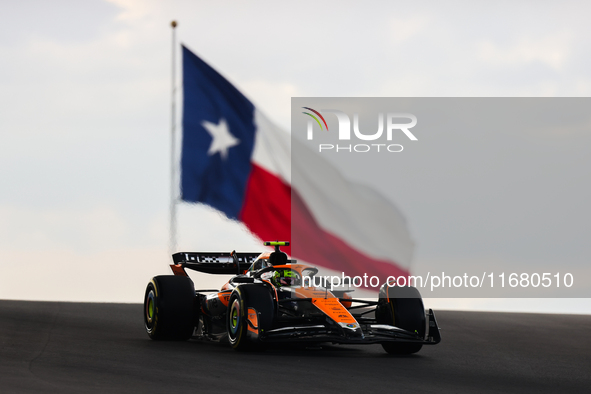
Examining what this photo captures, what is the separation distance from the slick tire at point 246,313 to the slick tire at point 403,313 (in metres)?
1.99

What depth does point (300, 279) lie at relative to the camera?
43.1 feet

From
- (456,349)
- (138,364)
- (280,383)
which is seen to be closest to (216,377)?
(280,383)

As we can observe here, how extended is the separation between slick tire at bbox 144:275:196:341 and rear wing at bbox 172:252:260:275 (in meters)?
1.17

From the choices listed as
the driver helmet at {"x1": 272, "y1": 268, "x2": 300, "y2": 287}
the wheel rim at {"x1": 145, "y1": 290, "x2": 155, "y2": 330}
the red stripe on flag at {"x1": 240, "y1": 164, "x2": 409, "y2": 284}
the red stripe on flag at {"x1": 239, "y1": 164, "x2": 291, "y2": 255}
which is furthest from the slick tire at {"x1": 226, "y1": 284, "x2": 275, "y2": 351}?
the red stripe on flag at {"x1": 239, "y1": 164, "x2": 291, "y2": 255}

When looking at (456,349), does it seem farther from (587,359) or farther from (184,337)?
(184,337)

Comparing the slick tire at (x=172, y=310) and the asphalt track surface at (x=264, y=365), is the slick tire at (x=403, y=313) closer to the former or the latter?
the asphalt track surface at (x=264, y=365)

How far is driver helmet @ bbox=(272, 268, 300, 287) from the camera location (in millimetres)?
13125

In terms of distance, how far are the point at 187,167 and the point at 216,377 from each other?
626 centimetres

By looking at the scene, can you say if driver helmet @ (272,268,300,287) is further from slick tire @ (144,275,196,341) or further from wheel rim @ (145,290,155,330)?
wheel rim @ (145,290,155,330)

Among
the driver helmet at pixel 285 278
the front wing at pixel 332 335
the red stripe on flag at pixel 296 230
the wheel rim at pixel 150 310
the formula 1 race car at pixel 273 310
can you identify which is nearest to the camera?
the front wing at pixel 332 335

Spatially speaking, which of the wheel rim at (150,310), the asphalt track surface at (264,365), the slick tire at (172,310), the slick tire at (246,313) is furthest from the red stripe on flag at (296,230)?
the wheel rim at (150,310)

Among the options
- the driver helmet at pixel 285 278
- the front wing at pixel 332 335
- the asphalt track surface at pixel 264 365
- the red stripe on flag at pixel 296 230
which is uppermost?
the red stripe on flag at pixel 296 230

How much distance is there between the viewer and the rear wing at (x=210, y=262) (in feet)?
50.0

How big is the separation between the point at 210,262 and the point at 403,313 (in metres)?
4.04
